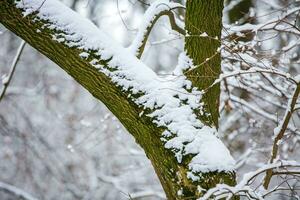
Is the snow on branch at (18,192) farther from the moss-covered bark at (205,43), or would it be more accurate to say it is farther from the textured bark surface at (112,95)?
the moss-covered bark at (205,43)

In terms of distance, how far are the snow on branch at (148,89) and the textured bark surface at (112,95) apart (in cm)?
3

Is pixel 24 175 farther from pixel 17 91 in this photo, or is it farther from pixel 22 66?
pixel 22 66

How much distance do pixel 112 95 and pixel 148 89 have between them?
24 centimetres

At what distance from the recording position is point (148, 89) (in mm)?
2539

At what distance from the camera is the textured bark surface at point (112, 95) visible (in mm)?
2449

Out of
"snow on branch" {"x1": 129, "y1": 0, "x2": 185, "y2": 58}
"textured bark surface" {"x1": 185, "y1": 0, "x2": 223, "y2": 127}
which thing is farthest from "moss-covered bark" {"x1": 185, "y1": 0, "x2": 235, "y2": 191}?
"snow on branch" {"x1": 129, "y1": 0, "x2": 185, "y2": 58}

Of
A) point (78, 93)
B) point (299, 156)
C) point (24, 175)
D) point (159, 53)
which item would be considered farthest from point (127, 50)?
point (159, 53)

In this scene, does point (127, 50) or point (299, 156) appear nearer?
point (127, 50)

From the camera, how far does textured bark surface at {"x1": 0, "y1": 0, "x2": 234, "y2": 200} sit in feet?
8.04

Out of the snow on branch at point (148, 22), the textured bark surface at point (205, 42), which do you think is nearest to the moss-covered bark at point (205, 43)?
the textured bark surface at point (205, 42)

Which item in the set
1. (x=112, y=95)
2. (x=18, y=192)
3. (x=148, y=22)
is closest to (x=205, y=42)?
(x=148, y=22)

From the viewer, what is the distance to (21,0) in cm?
255

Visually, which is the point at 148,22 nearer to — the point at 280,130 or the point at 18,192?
the point at 280,130

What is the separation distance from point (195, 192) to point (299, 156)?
17.2ft
